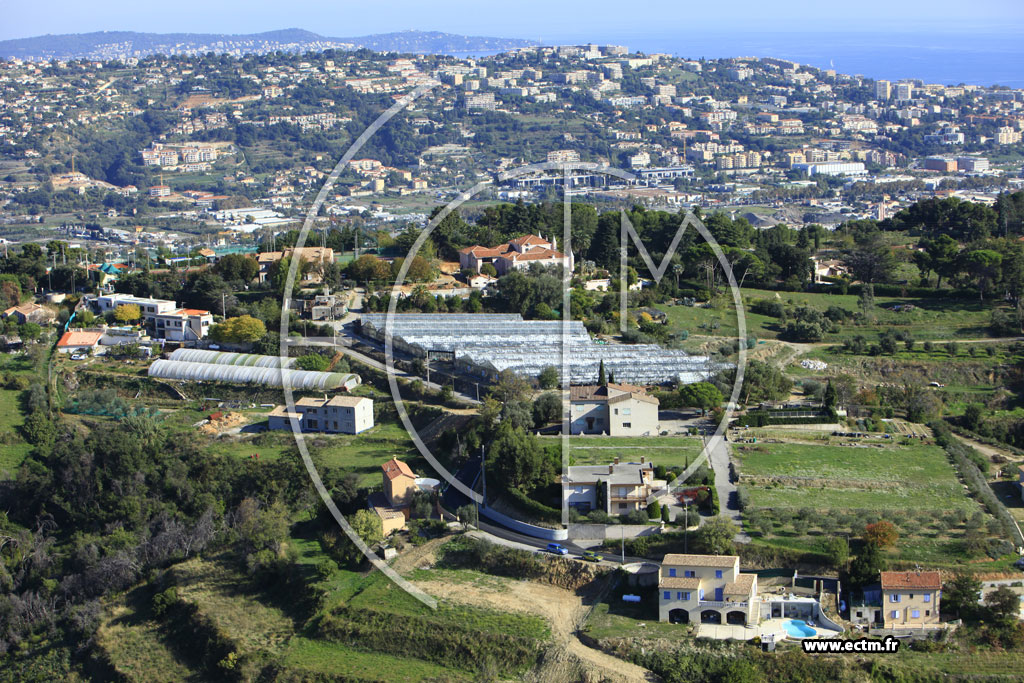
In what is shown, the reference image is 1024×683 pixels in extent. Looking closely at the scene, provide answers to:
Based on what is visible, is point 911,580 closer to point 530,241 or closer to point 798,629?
point 798,629

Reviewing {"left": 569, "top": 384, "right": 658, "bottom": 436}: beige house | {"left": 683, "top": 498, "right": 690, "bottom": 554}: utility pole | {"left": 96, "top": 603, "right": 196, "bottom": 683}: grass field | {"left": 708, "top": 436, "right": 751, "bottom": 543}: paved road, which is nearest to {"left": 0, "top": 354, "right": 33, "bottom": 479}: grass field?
{"left": 96, "top": 603, "right": 196, "bottom": 683}: grass field

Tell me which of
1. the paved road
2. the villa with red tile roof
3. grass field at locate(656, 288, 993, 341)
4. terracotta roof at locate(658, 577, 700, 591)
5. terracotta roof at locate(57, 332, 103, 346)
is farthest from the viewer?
the villa with red tile roof

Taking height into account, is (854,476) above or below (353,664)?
above

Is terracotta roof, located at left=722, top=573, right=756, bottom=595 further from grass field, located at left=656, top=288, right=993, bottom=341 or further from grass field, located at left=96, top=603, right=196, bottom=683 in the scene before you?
grass field, located at left=656, top=288, right=993, bottom=341

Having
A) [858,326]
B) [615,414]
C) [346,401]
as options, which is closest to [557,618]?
[615,414]

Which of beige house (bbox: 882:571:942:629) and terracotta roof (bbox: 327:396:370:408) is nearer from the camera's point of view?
beige house (bbox: 882:571:942:629)

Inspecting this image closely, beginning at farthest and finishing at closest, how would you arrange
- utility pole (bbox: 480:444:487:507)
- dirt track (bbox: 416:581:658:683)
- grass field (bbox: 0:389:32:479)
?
grass field (bbox: 0:389:32:479), utility pole (bbox: 480:444:487:507), dirt track (bbox: 416:581:658:683)

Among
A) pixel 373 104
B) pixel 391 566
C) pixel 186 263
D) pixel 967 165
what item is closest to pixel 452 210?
pixel 186 263
